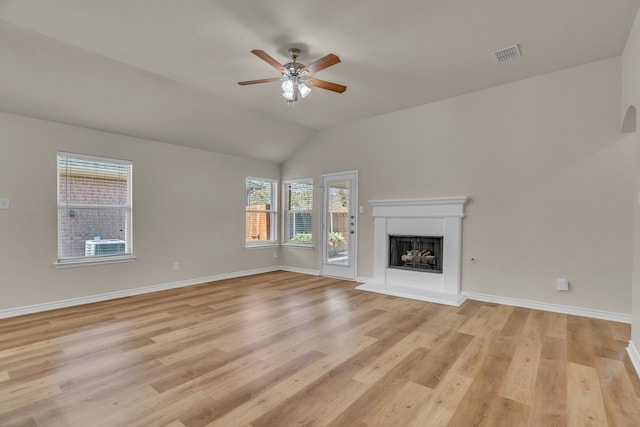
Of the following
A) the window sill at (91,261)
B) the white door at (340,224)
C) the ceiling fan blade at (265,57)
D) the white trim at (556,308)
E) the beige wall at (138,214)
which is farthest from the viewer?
the white door at (340,224)

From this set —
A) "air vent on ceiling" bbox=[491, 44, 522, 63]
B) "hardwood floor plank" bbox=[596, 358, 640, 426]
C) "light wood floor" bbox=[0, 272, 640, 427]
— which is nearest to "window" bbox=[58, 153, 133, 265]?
"light wood floor" bbox=[0, 272, 640, 427]

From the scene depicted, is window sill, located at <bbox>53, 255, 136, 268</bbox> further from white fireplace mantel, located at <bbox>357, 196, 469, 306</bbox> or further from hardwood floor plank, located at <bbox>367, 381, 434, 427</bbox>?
hardwood floor plank, located at <bbox>367, 381, 434, 427</bbox>

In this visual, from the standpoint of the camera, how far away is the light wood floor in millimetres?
1924

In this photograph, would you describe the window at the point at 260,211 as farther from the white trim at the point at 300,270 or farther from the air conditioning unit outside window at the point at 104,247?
the air conditioning unit outside window at the point at 104,247

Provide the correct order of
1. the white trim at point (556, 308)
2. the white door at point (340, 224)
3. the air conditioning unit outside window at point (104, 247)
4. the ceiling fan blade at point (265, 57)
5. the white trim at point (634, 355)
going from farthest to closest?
the white door at point (340, 224) < the air conditioning unit outside window at point (104, 247) < the white trim at point (556, 308) < the ceiling fan blade at point (265, 57) < the white trim at point (634, 355)

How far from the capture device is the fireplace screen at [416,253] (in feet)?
16.0

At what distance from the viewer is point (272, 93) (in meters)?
4.46

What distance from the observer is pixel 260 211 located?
22.1 feet

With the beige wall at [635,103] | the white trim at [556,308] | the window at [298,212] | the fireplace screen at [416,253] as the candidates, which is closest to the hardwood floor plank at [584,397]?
the beige wall at [635,103]

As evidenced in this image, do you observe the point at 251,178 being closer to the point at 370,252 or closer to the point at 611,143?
the point at 370,252

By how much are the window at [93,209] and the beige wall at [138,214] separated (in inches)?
4.3

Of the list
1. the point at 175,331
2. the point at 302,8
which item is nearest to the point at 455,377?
the point at 175,331

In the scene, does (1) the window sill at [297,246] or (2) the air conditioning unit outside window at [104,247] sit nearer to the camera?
(2) the air conditioning unit outside window at [104,247]

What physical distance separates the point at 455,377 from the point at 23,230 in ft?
16.2
